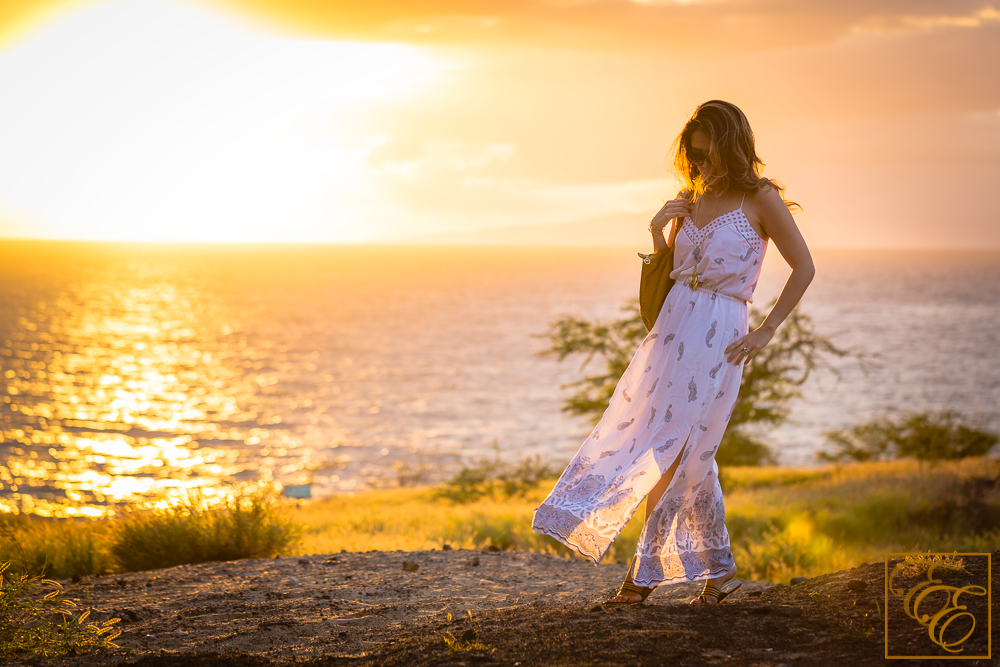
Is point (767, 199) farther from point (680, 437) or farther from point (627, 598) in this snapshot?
point (627, 598)

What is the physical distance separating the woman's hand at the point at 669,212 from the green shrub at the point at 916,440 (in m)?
23.2

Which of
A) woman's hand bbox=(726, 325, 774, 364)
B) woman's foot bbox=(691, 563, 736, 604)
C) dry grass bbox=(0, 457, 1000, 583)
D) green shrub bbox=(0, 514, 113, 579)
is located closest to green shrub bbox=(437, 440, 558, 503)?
dry grass bbox=(0, 457, 1000, 583)

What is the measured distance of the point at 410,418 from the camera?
35.4 m

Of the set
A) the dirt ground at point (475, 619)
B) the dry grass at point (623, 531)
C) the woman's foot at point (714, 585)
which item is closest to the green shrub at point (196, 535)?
the dry grass at point (623, 531)

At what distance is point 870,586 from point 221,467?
87.3ft

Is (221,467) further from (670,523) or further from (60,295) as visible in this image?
(60,295)

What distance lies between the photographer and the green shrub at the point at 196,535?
646 centimetres

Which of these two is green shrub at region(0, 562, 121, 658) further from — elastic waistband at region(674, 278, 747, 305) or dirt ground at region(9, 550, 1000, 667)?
elastic waistband at region(674, 278, 747, 305)

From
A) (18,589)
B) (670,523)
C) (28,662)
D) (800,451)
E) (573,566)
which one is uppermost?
(670,523)

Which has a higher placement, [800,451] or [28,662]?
[28,662]

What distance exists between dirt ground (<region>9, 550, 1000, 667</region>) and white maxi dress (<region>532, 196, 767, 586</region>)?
1.09 feet

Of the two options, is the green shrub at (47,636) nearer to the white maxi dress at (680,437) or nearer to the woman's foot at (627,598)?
the white maxi dress at (680,437)

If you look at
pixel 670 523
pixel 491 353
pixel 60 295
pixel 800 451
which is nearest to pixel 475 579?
pixel 670 523

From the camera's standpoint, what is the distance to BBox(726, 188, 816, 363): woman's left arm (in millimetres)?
3646
